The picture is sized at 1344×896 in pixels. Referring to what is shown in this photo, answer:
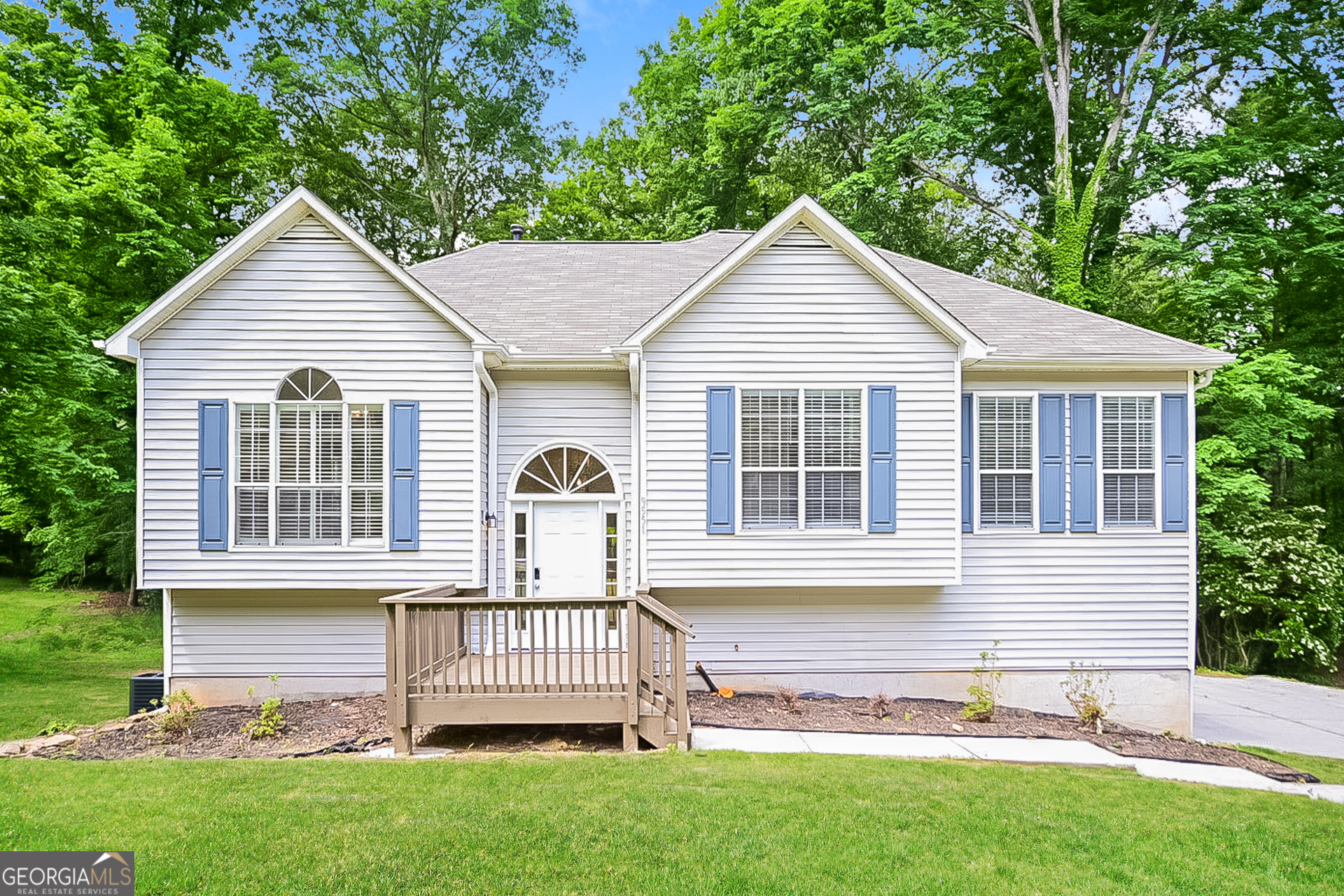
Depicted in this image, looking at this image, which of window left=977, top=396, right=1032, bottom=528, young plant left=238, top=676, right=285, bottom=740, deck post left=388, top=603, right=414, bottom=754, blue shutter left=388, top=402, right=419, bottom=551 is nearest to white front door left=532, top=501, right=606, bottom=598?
blue shutter left=388, top=402, right=419, bottom=551

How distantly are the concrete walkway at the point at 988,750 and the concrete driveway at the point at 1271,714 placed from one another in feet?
→ 10.2

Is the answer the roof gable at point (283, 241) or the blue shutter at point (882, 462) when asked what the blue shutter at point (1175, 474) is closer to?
the blue shutter at point (882, 462)

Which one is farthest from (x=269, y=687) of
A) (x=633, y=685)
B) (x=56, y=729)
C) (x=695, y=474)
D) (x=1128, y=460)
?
(x=1128, y=460)

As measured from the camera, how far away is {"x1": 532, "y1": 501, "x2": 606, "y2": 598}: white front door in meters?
9.91

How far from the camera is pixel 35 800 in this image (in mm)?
5547

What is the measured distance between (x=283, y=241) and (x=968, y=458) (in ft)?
28.8

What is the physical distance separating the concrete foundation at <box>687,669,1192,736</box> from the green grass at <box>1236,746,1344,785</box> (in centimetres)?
81

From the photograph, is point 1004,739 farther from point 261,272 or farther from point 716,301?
point 261,272

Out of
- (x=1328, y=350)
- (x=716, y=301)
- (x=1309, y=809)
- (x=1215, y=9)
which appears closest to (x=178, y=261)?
(x=716, y=301)

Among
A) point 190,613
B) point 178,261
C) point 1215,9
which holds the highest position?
point 1215,9

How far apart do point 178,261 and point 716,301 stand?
43.7 ft

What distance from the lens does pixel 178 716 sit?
316 inches

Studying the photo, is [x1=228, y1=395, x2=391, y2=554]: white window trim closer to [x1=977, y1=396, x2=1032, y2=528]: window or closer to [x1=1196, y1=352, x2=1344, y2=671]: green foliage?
[x1=977, y1=396, x2=1032, y2=528]: window

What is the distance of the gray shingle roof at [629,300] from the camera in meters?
9.88
